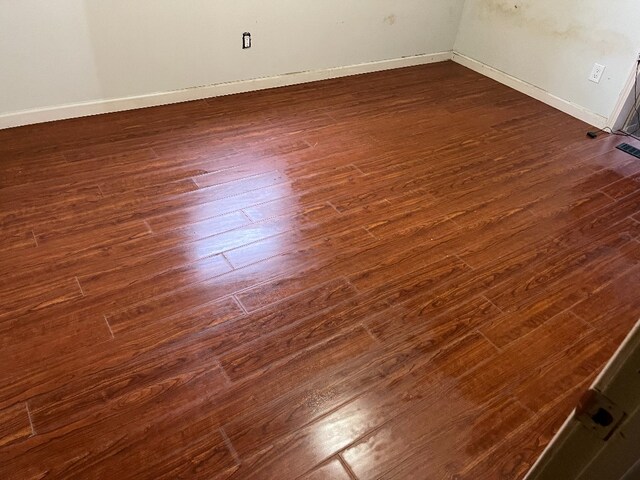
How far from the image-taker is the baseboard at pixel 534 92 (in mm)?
3355

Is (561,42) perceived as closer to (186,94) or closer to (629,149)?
(629,149)

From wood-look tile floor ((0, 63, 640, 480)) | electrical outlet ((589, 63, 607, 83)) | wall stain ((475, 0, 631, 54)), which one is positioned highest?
Result: wall stain ((475, 0, 631, 54))

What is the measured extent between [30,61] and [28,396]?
1746 millimetres

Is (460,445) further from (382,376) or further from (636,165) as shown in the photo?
(636,165)

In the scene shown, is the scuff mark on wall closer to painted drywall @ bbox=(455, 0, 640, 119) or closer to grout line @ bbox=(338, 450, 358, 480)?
painted drywall @ bbox=(455, 0, 640, 119)

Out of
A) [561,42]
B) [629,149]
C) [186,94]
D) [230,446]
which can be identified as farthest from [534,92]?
[230,446]

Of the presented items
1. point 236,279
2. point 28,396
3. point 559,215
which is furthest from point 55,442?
point 559,215

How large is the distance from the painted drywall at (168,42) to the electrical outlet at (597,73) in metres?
1.25

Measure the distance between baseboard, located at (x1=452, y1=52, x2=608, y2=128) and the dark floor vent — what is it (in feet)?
0.81

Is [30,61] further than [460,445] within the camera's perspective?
Yes

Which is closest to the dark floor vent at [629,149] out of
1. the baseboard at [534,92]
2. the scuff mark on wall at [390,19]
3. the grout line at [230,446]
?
the baseboard at [534,92]

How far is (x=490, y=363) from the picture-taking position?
1650 millimetres

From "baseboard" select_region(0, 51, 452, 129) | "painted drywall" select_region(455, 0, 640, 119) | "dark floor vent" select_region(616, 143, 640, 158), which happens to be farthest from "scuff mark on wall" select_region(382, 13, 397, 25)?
Answer: "dark floor vent" select_region(616, 143, 640, 158)

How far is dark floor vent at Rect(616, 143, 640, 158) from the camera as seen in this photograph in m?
3.03
